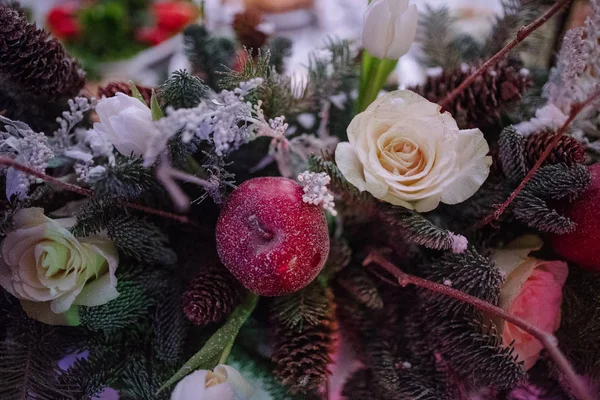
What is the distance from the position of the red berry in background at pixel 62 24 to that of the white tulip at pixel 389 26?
114cm

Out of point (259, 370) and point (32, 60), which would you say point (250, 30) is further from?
point (259, 370)

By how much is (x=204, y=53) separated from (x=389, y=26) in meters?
0.21

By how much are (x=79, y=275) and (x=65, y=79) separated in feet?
0.57

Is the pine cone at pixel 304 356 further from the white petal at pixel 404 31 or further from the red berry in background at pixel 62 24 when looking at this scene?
the red berry in background at pixel 62 24

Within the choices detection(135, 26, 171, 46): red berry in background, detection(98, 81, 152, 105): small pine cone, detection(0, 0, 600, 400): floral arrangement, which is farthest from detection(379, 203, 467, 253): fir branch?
detection(135, 26, 171, 46): red berry in background

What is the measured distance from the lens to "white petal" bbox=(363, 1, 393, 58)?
42 cm

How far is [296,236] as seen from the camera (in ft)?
1.22

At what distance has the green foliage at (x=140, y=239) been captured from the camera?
0.41 m

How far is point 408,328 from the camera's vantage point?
0.46m

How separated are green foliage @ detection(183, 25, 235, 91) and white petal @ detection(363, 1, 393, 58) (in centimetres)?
17

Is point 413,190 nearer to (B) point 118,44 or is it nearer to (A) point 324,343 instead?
(A) point 324,343

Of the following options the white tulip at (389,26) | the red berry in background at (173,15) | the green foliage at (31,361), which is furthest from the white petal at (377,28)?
the red berry in background at (173,15)

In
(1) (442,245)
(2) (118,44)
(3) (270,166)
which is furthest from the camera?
(2) (118,44)

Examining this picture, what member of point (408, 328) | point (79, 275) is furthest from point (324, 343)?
point (79, 275)
